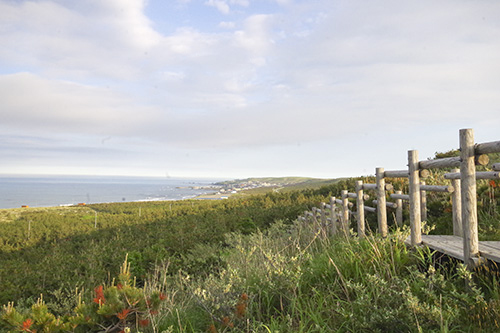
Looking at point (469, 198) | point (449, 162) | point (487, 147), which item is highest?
point (487, 147)

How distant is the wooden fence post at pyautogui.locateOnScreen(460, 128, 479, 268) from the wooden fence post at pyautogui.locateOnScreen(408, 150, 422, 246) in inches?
40.0

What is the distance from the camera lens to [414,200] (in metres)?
5.05

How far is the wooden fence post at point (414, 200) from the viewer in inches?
195

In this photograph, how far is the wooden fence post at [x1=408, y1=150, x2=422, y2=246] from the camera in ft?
16.2

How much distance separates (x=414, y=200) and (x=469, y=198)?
1195mm

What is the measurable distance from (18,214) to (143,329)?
32.2 metres

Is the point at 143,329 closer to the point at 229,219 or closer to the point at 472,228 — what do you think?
the point at 472,228

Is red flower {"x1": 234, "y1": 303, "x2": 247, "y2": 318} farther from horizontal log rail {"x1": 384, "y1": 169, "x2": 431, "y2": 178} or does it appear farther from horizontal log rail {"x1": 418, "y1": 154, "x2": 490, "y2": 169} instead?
horizontal log rail {"x1": 384, "y1": 169, "x2": 431, "y2": 178}

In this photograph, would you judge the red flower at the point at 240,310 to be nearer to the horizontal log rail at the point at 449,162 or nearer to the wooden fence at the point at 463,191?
the wooden fence at the point at 463,191

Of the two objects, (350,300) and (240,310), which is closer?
(240,310)

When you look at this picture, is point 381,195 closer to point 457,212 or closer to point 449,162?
point 457,212

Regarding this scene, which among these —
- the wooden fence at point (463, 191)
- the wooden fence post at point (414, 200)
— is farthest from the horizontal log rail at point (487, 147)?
the wooden fence post at point (414, 200)

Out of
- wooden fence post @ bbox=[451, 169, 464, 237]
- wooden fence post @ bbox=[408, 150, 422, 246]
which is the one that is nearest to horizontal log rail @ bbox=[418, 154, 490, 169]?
wooden fence post @ bbox=[408, 150, 422, 246]

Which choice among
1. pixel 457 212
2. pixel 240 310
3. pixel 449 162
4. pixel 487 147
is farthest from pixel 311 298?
pixel 457 212
